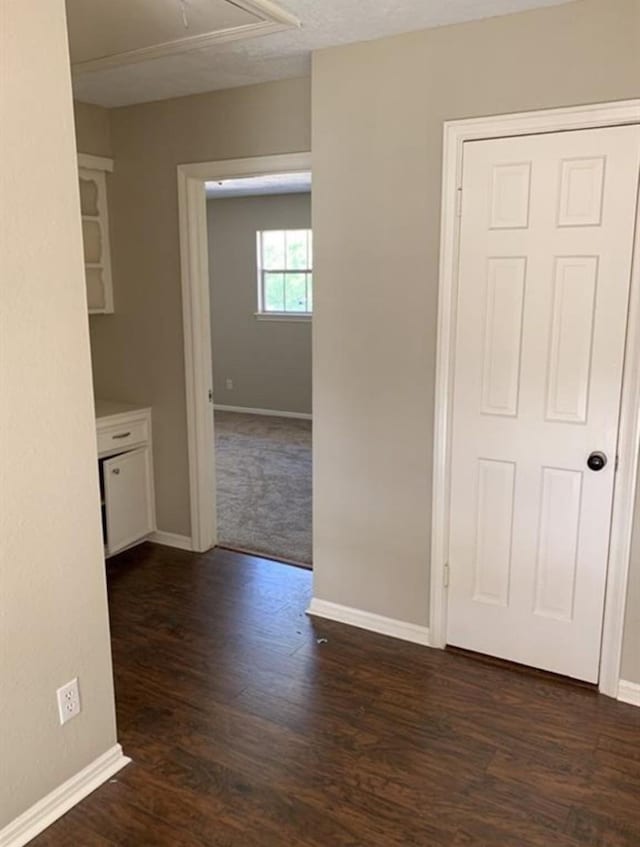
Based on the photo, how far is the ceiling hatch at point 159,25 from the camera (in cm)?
229

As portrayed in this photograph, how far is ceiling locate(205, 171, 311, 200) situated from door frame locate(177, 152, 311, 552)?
8.67ft

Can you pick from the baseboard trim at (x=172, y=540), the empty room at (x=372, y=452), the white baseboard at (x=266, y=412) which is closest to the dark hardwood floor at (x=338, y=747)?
the empty room at (x=372, y=452)

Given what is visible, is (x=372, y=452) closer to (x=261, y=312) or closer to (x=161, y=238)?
(x=161, y=238)

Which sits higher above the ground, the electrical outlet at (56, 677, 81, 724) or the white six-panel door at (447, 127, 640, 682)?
the white six-panel door at (447, 127, 640, 682)

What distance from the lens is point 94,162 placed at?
3.69 m

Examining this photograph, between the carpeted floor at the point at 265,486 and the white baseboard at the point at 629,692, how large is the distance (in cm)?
175

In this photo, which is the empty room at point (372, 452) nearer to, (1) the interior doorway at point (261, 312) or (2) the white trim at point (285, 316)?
(1) the interior doorway at point (261, 312)

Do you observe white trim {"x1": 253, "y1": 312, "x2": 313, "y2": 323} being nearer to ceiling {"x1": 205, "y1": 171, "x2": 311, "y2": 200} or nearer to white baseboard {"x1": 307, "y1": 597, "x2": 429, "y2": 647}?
ceiling {"x1": 205, "y1": 171, "x2": 311, "y2": 200}

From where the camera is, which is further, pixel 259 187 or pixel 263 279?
pixel 263 279

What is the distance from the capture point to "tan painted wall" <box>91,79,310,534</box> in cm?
330

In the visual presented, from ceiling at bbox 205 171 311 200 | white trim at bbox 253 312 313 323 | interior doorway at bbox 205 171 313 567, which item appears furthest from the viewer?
white trim at bbox 253 312 313 323

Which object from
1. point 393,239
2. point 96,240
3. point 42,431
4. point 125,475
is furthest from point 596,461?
point 96,240

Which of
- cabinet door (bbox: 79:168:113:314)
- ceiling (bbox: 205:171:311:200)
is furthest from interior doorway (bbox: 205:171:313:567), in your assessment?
cabinet door (bbox: 79:168:113:314)

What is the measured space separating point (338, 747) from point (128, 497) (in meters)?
2.04
